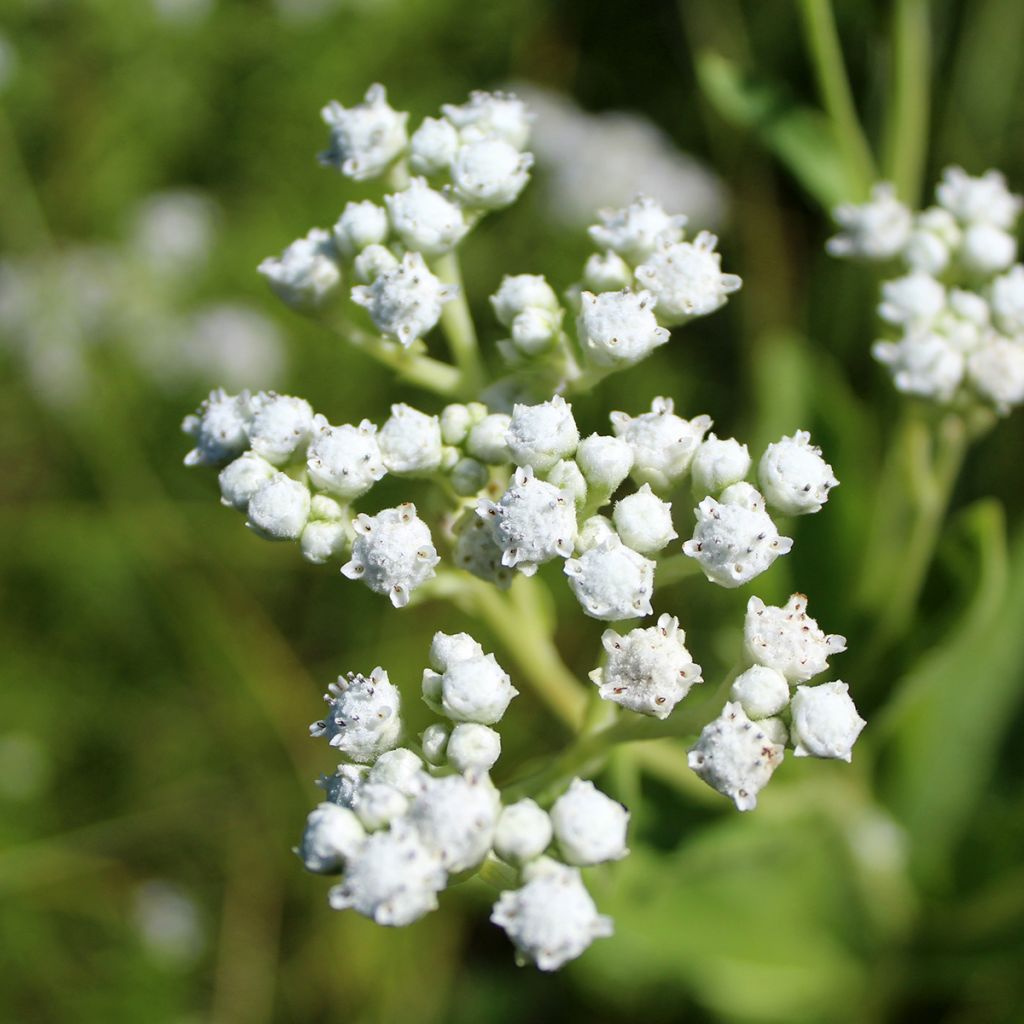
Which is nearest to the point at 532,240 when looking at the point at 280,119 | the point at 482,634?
the point at 280,119

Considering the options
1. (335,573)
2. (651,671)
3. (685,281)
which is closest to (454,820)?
(651,671)

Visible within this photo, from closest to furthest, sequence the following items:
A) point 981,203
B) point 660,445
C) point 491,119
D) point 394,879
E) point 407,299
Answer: point 394,879 → point 660,445 → point 407,299 → point 491,119 → point 981,203

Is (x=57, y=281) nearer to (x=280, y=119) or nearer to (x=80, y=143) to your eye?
(x=80, y=143)

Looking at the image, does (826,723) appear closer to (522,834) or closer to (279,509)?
(522,834)

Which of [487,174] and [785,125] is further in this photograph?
[785,125]

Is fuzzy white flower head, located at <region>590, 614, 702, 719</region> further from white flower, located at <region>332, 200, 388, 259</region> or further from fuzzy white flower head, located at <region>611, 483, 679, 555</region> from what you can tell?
white flower, located at <region>332, 200, 388, 259</region>

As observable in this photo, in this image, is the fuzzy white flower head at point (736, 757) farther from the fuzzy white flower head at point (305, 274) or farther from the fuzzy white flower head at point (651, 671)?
the fuzzy white flower head at point (305, 274)

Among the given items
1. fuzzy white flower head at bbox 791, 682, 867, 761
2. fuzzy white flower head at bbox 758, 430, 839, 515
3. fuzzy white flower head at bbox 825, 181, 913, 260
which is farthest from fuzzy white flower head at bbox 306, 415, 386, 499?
fuzzy white flower head at bbox 825, 181, 913, 260

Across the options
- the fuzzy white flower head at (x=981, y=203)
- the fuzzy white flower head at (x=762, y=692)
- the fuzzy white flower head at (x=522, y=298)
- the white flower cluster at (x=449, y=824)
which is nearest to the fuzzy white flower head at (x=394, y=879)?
the white flower cluster at (x=449, y=824)
